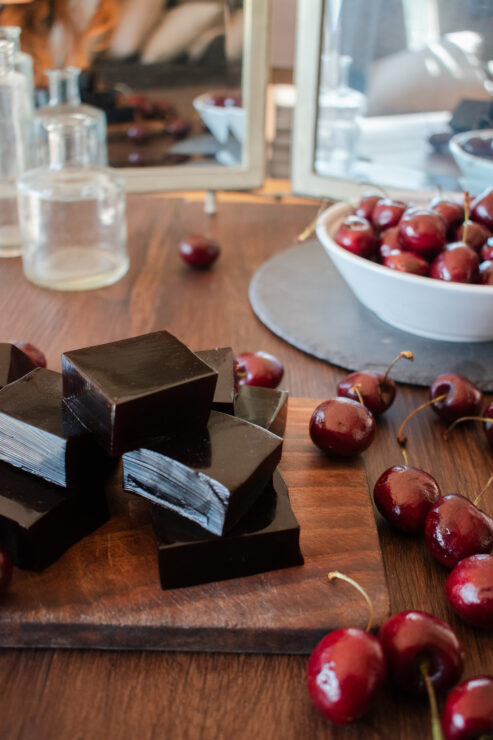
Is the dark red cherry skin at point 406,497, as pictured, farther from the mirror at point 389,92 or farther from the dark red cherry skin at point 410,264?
the mirror at point 389,92

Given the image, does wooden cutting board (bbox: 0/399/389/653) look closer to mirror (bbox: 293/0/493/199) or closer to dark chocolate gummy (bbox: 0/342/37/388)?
dark chocolate gummy (bbox: 0/342/37/388)

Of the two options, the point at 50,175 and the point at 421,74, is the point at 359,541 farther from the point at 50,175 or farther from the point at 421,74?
the point at 421,74

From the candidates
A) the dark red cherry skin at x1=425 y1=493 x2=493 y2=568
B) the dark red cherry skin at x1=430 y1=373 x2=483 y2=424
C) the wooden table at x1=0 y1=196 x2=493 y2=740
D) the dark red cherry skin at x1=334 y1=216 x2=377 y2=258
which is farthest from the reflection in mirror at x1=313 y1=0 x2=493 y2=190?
the dark red cherry skin at x1=425 y1=493 x2=493 y2=568

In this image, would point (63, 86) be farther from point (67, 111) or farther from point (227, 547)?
point (227, 547)

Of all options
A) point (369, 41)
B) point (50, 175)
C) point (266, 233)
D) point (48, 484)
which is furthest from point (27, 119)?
point (48, 484)

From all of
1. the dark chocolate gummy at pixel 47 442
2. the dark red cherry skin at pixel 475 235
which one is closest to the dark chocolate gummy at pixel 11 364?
the dark chocolate gummy at pixel 47 442

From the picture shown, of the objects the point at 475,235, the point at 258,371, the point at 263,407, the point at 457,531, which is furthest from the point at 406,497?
the point at 475,235
